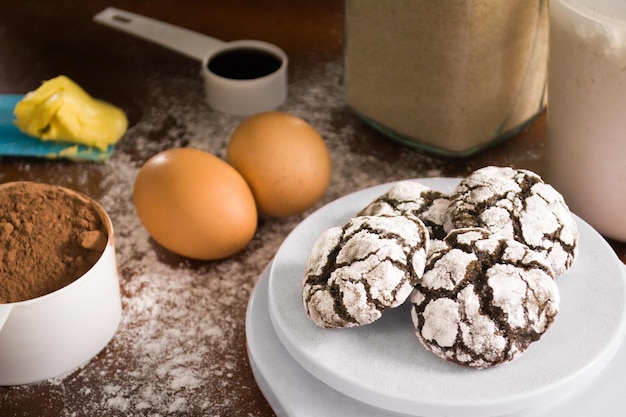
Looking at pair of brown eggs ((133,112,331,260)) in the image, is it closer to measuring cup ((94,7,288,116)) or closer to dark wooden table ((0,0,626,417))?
dark wooden table ((0,0,626,417))

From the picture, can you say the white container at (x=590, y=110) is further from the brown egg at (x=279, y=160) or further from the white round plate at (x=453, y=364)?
the brown egg at (x=279, y=160)

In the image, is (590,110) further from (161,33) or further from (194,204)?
(161,33)

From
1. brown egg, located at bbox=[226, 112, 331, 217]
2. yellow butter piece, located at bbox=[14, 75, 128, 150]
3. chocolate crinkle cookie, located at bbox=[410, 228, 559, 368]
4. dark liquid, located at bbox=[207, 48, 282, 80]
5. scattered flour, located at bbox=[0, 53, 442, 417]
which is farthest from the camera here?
dark liquid, located at bbox=[207, 48, 282, 80]

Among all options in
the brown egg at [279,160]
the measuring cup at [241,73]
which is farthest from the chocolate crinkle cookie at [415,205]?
the measuring cup at [241,73]

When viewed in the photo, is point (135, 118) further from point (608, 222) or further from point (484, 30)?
point (608, 222)

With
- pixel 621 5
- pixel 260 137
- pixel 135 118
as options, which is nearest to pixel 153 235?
pixel 260 137

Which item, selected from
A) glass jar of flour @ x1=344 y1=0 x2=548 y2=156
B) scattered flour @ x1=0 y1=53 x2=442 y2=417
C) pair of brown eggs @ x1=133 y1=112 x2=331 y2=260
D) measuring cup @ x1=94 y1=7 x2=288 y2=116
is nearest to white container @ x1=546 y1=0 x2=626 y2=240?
glass jar of flour @ x1=344 y1=0 x2=548 y2=156
